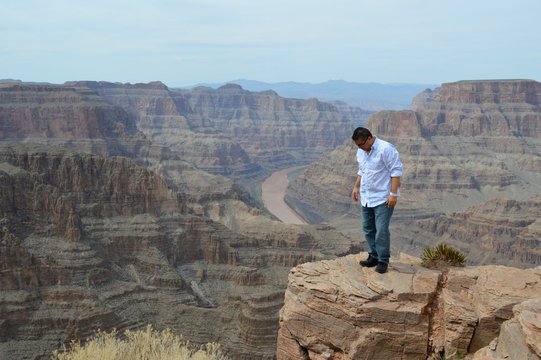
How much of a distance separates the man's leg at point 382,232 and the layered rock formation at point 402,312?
53cm

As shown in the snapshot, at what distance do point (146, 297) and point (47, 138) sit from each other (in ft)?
237

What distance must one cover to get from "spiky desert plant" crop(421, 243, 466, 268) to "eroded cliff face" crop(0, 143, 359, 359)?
3201 centimetres

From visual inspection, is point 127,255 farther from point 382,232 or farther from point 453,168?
point 453,168

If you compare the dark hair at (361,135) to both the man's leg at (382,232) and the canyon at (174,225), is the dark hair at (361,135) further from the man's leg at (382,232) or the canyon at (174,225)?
the canyon at (174,225)

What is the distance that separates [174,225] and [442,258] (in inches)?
2043

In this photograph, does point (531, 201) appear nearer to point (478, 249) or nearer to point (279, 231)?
point (478, 249)

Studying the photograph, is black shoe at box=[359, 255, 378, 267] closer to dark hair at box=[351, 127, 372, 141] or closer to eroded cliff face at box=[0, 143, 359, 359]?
dark hair at box=[351, 127, 372, 141]

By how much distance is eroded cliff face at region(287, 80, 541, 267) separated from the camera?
100438 mm

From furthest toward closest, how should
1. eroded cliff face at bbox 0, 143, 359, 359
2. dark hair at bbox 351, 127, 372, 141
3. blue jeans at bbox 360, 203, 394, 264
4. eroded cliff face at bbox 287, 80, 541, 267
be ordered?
eroded cliff face at bbox 287, 80, 541, 267 → eroded cliff face at bbox 0, 143, 359, 359 → blue jeans at bbox 360, 203, 394, 264 → dark hair at bbox 351, 127, 372, 141

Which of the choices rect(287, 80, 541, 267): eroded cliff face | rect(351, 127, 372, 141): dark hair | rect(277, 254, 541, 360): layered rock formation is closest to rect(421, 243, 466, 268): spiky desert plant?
rect(277, 254, 541, 360): layered rock formation

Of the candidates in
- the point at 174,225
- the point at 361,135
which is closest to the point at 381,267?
the point at 361,135

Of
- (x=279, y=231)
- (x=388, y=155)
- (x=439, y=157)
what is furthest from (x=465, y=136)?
(x=388, y=155)

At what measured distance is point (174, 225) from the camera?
66.7m

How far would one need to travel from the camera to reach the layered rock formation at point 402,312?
14453 mm
